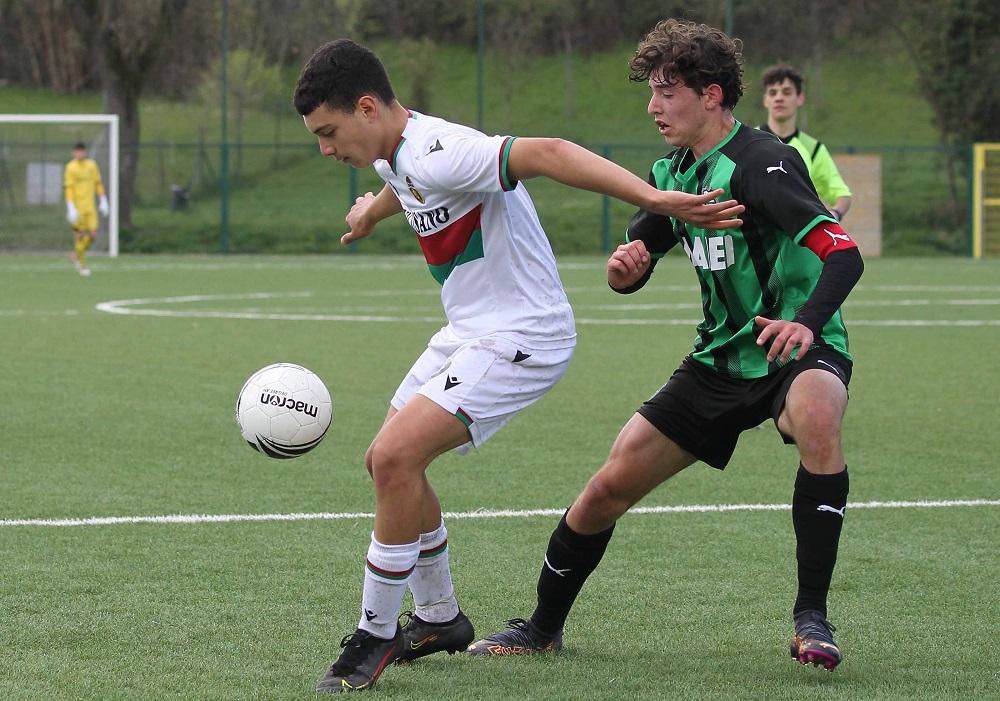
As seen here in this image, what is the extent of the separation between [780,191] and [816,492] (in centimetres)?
85

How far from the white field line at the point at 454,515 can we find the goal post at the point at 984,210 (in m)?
26.1

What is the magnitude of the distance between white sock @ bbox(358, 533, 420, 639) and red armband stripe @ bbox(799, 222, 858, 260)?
1.36 metres

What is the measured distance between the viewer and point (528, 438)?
853 cm

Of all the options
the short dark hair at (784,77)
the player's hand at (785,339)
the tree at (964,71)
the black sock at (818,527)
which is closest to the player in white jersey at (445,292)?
the player's hand at (785,339)

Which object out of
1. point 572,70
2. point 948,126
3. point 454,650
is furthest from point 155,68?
point 454,650

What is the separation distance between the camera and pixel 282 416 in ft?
14.9

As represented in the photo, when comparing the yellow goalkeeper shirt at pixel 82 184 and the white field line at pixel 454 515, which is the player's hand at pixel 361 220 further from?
the yellow goalkeeper shirt at pixel 82 184

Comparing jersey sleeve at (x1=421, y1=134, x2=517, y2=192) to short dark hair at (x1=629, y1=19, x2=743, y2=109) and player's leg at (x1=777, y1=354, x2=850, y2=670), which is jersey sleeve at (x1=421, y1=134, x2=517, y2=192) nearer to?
short dark hair at (x1=629, y1=19, x2=743, y2=109)

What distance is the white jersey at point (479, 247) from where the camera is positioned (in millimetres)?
4199

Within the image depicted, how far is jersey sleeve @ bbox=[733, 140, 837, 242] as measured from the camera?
4.11 meters

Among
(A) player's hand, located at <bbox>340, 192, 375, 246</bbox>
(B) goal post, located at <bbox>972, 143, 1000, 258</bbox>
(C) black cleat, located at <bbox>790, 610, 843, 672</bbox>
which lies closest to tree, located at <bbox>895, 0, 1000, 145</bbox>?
(B) goal post, located at <bbox>972, 143, 1000, 258</bbox>

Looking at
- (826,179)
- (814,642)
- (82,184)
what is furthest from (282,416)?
(82,184)

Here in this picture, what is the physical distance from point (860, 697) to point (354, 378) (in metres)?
7.41

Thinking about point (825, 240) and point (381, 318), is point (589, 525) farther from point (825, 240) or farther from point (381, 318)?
point (381, 318)
